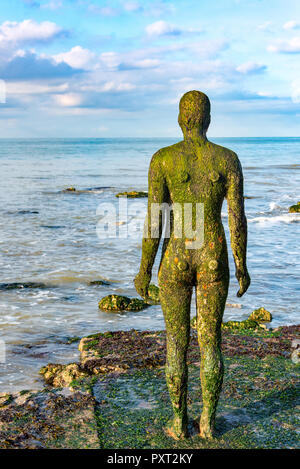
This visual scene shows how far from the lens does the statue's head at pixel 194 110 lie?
4.59m

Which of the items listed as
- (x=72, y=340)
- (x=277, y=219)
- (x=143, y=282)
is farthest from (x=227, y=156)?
(x=277, y=219)

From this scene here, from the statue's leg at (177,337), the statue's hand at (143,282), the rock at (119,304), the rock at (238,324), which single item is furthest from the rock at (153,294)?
the rock at (119,304)

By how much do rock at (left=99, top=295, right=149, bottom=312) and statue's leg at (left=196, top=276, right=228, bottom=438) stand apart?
556 cm

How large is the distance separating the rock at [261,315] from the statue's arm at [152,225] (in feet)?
17.0

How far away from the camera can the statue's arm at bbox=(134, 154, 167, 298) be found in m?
4.60

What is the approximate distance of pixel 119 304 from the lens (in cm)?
1020

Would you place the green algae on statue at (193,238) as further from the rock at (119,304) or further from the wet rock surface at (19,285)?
the wet rock surface at (19,285)

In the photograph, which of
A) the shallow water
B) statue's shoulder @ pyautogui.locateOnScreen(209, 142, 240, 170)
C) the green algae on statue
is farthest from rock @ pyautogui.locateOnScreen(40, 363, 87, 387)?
statue's shoulder @ pyautogui.locateOnScreen(209, 142, 240, 170)

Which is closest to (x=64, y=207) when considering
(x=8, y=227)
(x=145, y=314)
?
(x=8, y=227)

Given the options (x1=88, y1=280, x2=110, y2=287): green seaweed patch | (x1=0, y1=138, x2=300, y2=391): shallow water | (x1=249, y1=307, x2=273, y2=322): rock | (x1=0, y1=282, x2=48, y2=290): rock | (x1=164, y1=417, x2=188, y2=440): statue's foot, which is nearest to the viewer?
(x1=164, y1=417, x2=188, y2=440): statue's foot

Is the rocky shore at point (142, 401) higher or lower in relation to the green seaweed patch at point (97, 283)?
higher

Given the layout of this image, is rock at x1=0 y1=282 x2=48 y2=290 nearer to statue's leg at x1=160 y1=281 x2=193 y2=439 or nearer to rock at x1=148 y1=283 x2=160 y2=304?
rock at x1=148 y1=283 x2=160 y2=304
